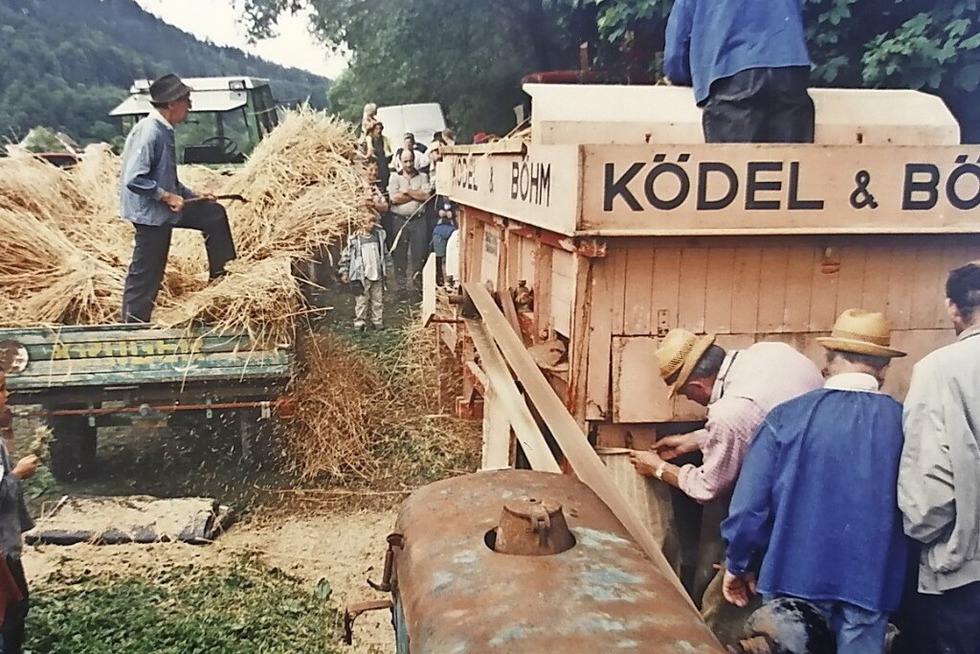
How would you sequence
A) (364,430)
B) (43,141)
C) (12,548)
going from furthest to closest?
(43,141) → (364,430) → (12,548)

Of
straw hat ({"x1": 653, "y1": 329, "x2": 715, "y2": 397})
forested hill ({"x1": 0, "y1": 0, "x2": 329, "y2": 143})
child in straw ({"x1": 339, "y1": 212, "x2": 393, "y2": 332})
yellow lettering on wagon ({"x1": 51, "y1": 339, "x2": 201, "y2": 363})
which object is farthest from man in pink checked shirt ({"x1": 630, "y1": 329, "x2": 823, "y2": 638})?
forested hill ({"x1": 0, "y1": 0, "x2": 329, "y2": 143})

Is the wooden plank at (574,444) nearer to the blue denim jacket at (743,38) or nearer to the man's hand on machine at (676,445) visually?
the man's hand on machine at (676,445)

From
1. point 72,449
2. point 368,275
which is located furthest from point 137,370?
point 368,275

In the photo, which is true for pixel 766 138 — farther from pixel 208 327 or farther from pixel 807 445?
pixel 208 327

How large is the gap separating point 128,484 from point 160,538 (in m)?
0.98

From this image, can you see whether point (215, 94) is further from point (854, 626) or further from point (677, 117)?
point (854, 626)

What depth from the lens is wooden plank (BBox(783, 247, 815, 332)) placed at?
3.14 metres

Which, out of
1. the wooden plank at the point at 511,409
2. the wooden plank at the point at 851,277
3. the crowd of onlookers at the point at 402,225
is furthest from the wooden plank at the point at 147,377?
the crowd of onlookers at the point at 402,225

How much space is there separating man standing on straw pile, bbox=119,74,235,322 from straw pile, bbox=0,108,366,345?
0.18 m

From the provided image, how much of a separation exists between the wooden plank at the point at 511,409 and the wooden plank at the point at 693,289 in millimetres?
604

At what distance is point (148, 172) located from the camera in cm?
522

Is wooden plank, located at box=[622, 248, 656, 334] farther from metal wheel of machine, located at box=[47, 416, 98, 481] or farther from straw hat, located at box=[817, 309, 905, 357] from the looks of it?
metal wheel of machine, located at box=[47, 416, 98, 481]

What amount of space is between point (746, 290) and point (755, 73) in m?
0.87

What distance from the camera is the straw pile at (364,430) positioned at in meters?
5.66
